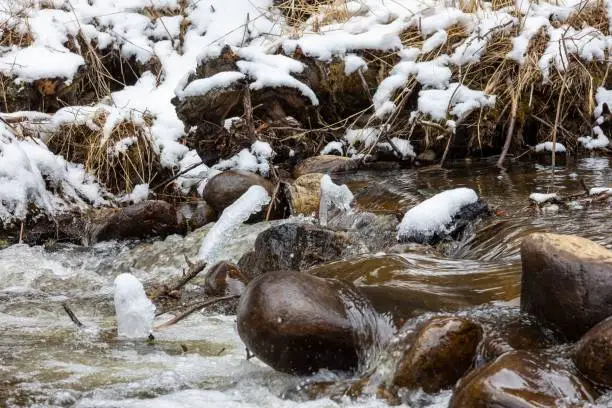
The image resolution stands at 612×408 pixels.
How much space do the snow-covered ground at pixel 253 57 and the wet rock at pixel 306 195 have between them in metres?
0.76

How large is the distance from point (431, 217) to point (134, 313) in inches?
63.0

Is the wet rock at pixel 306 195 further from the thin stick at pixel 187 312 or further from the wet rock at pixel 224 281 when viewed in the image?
the thin stick at pixel 187 312

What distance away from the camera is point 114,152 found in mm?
5848

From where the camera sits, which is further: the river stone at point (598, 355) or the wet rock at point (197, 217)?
the wet rock at point (197, 217)

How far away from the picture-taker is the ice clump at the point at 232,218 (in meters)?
4.63

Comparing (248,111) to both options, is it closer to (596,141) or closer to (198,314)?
(198,314)

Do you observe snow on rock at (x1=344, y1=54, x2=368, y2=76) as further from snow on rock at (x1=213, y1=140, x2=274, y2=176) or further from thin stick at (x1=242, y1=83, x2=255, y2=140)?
snow on rock at (x1=213, y1=140, x2=274, y2=176)

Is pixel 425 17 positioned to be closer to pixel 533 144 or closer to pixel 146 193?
pixel 533 144

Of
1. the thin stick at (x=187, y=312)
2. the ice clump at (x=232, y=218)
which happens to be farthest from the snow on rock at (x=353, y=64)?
the thin stick at (x=187, y=312)

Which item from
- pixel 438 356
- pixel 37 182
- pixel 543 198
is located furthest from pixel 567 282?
pixel 37 182

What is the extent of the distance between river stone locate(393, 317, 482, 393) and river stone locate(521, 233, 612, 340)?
0.26 m

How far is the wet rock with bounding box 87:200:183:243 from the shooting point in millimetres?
5141

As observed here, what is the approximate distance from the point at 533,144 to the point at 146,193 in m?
3.09

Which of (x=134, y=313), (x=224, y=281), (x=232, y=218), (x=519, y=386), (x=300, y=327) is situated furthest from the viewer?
(x=232, y=218)
